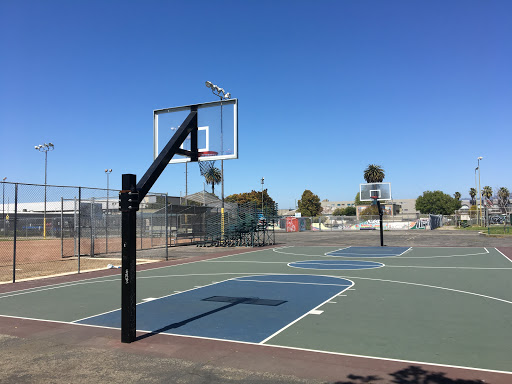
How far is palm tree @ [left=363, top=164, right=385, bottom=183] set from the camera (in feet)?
309

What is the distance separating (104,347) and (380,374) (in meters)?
4.20

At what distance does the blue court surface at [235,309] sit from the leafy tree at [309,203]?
97.3m

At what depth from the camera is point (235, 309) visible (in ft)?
29.8

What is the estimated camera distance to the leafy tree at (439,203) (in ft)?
393

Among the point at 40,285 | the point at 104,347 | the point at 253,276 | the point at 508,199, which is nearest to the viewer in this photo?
the point at 104,347

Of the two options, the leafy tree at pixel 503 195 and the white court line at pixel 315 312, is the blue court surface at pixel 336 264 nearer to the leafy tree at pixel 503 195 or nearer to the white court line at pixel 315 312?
the white court line at pixel 315 312

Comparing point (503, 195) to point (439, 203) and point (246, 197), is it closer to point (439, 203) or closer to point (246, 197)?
point (439, 203)

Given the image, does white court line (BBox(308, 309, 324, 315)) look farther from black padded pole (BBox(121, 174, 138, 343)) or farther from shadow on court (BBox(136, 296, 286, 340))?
black padded pole (BBox(121, 174, 138, 343))

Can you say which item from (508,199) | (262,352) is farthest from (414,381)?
(508,199)

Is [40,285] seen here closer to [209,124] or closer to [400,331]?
[209,124]

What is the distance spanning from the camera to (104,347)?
21.6ft

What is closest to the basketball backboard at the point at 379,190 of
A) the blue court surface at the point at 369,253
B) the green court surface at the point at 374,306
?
the blue court surface at the point at 369,253

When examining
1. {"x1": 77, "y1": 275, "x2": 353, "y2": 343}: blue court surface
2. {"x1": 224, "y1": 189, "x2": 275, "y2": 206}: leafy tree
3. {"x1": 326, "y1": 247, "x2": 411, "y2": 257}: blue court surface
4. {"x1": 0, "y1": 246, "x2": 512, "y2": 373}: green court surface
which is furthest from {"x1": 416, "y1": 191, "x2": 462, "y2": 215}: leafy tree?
{"x1": 77, "y1": 275, "x2": 353, "y2": 343}: blue court surface

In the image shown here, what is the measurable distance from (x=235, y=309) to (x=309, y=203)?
102m
